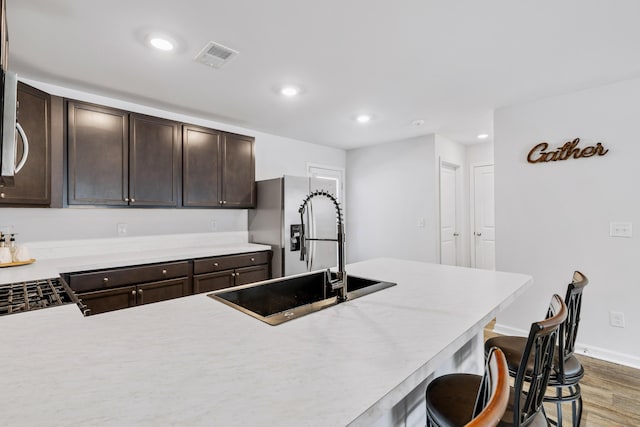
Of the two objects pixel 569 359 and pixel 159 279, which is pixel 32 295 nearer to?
pixel 159 279

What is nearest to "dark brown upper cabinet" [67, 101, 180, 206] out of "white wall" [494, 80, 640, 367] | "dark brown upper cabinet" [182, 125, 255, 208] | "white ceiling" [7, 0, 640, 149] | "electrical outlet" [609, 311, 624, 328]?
"dark brown upper cabinet" [182, 125, 255, 208]

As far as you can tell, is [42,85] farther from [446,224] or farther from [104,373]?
[446,224]

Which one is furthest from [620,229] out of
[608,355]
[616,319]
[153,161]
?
[153,161]

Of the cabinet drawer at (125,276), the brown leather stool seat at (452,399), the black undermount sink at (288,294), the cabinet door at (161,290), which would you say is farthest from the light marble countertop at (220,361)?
Answer: the cabinet door at (161,290)

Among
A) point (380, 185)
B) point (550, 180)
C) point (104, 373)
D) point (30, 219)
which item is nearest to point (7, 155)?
point (104, 373)

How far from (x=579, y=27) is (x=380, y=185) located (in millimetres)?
3135

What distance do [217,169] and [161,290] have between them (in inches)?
55.5

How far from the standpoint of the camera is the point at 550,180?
9.70 feet

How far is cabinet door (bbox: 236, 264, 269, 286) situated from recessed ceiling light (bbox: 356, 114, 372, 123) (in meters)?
2.01

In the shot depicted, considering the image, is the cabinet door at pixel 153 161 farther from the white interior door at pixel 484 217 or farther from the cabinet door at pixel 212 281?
the white interior door at pixel 484 217

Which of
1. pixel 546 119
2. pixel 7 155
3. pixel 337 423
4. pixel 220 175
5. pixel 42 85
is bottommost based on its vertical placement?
pixel 337 423

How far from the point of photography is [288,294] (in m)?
1.64

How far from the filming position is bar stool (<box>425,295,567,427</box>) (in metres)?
0.87

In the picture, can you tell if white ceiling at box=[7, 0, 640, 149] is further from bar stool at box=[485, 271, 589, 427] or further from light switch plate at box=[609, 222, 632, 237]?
bar stool at box=[485, 271, 589, 427]
